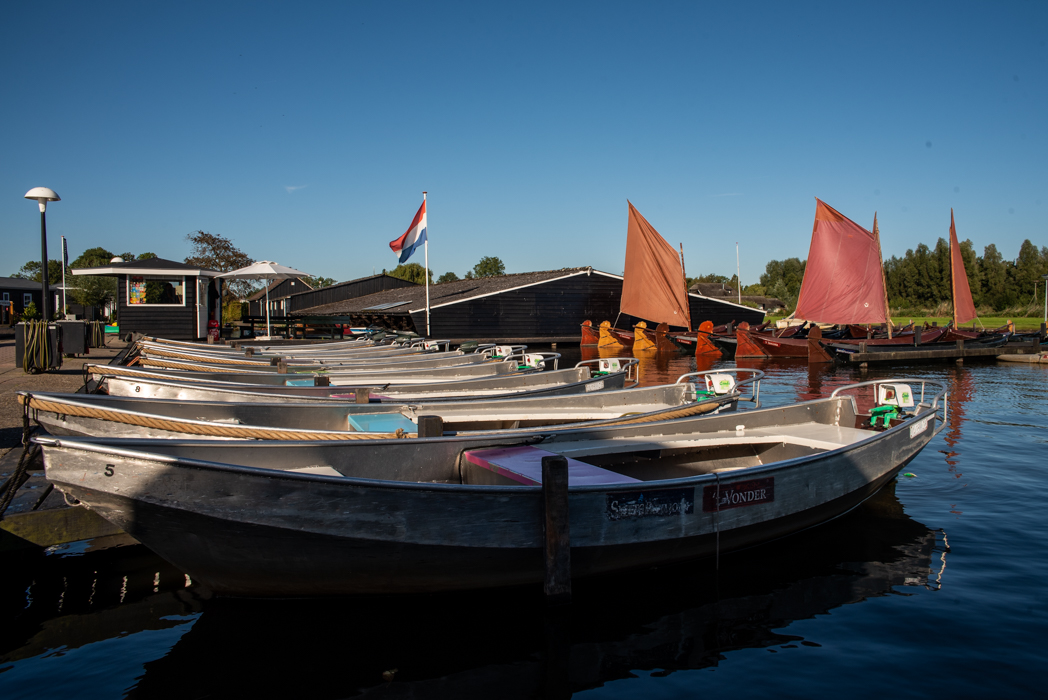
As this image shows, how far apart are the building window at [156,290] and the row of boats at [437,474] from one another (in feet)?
49.0

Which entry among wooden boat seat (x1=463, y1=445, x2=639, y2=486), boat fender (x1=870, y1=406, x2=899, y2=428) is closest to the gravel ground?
wooden boat seat (x1=463, y1=445, x2=639, y2=486)

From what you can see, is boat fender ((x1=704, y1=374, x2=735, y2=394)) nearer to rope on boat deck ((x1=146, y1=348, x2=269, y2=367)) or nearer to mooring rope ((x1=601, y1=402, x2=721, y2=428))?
mooring rope ((x1=601, y1=402, x2=721, y2=428))

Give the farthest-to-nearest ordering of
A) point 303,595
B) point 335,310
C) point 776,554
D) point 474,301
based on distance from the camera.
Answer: point 335,310, point 474,301, point 776,554, point 303,595

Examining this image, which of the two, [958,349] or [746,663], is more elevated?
[958,349]

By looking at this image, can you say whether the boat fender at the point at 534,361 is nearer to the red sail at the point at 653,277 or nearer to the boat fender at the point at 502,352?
the boat fender at the point at 502,352

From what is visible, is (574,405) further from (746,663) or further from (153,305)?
(153,305)

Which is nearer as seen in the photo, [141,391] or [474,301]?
[141,391]

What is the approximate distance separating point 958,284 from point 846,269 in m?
7.18

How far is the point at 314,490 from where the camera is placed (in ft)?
15.9

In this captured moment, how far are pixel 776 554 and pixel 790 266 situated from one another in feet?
497

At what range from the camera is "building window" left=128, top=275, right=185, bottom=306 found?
23828 millimetres

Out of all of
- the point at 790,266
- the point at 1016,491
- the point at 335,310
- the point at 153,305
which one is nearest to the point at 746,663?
the point at 1016,491

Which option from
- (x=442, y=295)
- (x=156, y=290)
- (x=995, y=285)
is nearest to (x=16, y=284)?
(x=442, y=295)

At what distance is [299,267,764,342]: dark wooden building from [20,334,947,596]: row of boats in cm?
2816
